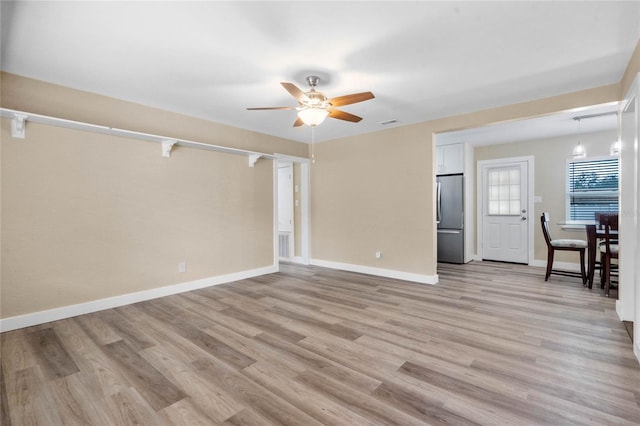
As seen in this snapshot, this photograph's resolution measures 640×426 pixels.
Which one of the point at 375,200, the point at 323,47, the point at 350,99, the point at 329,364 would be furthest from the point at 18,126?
the point at 375,200

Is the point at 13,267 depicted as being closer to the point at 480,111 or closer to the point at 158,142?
the point at 158,142

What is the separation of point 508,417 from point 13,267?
417 centimetres

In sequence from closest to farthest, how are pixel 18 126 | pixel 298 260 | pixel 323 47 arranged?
pixel 323 47 < pixel 18 126 < pixel 298 260

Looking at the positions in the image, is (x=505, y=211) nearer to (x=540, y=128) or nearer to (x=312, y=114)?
(x=540, y=128)

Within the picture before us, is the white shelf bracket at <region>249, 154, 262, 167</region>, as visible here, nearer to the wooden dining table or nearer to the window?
the wooden dining table

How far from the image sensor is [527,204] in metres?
5.91

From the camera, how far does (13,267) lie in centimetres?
284

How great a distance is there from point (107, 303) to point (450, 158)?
6150 millimetres

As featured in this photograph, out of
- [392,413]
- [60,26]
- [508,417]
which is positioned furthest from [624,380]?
[60,26]

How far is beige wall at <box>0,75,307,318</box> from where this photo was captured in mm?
2895

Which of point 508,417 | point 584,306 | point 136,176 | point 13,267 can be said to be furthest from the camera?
point 136,176

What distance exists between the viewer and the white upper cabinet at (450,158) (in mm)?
5961

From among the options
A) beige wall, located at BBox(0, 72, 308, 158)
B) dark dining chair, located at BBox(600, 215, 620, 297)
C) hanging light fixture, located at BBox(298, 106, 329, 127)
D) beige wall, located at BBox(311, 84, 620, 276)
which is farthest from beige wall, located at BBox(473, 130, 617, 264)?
beige wall, located at BBox(0, 72, 308, 158)

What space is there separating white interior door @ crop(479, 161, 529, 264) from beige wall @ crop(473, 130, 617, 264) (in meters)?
0.18
